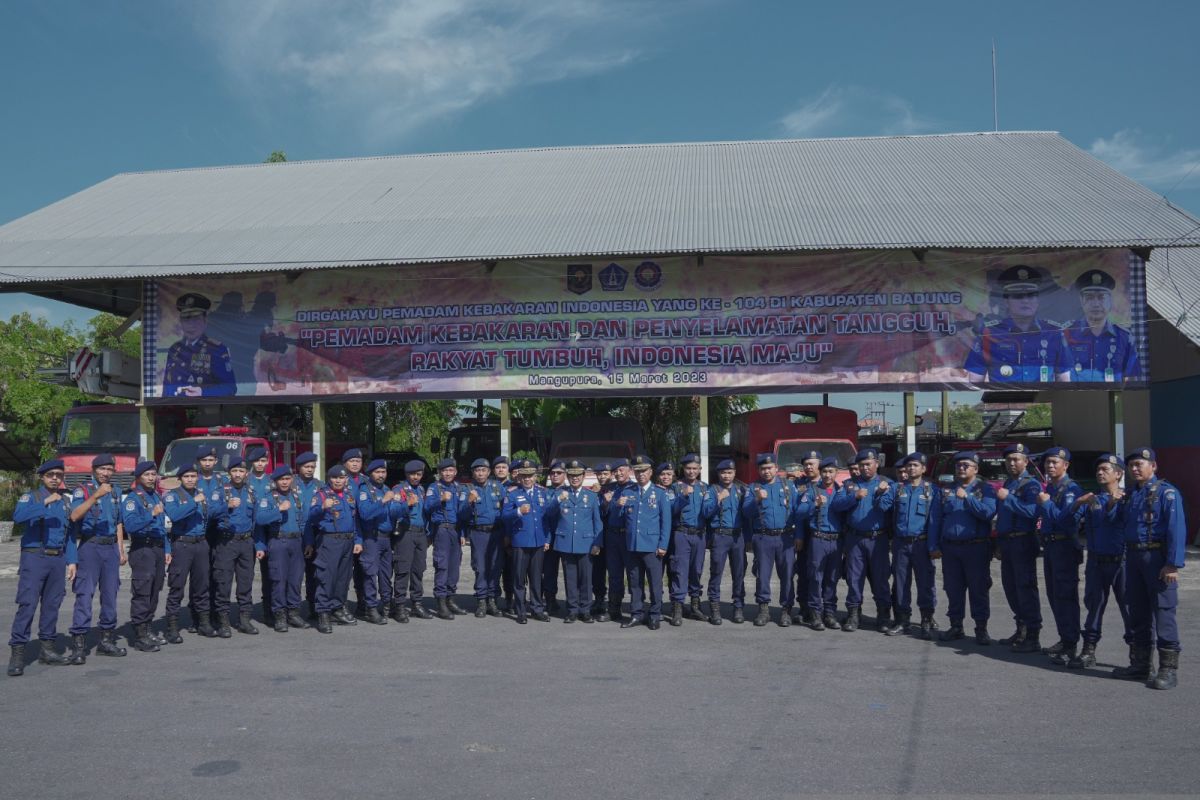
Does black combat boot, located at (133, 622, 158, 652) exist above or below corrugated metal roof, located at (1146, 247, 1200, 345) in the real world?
below

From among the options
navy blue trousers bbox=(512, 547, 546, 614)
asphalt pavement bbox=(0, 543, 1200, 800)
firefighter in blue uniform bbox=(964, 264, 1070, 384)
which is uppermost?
firefighter in blue uniform bbox=(964, 264, 1070, 384)

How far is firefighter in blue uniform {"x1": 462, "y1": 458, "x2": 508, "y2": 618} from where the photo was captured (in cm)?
1055

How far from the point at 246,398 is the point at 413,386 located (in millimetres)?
3096

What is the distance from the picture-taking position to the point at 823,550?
974 centimetres

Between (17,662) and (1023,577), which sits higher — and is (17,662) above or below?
below

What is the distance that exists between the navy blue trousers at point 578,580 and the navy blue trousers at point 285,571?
2.75 m

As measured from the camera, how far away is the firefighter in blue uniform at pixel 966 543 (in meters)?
8.85

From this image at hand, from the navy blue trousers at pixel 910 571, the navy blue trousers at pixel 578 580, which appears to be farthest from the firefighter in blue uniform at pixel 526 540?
the navy blue trousers at pixel 910 571

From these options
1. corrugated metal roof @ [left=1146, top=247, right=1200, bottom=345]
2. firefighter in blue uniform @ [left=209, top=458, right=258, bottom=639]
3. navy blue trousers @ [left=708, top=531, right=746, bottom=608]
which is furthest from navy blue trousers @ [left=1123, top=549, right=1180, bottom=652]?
corrugated metal roof @ [left=1146, top=247, right=1200, bottom=345]

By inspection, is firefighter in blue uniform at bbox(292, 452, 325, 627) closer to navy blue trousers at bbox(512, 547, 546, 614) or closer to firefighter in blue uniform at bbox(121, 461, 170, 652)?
firefighter in blue uniform at bbox(121, 461, 170, 652)

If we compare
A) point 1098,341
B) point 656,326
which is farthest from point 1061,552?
point 656,326

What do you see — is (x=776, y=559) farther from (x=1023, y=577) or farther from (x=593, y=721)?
(x=593, y=721)

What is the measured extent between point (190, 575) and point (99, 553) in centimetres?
104

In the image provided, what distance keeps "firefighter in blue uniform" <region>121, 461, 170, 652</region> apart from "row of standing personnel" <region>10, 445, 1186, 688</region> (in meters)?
0.02
